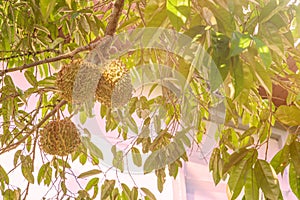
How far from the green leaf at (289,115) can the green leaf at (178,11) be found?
1.44 feet

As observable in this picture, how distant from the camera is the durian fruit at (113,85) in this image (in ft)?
2.71

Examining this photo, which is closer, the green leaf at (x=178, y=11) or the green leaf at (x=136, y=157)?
the green leaf at (x=178, y=11)

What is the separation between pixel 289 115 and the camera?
87cm

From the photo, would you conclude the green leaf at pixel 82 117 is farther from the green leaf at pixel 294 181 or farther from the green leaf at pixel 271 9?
the green leaf at pixel 271 9

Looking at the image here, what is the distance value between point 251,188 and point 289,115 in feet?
0.55

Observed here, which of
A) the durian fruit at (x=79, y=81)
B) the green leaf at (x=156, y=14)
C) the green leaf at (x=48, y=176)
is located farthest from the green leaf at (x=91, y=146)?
the green leaf at (x=156, y=14)

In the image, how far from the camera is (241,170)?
802mm

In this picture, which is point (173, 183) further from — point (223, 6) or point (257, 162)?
point (223, 6)

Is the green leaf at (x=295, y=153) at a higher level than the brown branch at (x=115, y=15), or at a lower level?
lower

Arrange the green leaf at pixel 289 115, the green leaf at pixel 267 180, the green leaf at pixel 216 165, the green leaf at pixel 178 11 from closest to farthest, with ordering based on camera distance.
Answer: the green leaf at pixel 178 11 < the green leaf at pixel 267 180 < the green leaf at pixel 289 115 < the green leaf at pixel 216 165

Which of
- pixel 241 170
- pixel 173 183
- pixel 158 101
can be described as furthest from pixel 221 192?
pixel 241 170

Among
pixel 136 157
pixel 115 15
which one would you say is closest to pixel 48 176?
pixel 136 157

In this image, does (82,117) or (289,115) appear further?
(82,117)

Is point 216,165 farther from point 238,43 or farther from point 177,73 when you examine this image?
point 238,43
